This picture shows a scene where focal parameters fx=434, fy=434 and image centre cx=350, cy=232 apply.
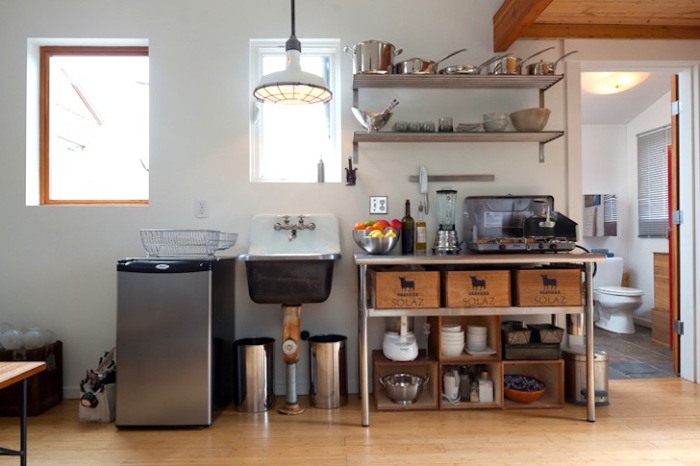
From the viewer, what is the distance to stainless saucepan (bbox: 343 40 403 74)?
247 centimetres

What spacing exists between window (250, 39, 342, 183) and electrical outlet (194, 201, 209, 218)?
0.33 metres

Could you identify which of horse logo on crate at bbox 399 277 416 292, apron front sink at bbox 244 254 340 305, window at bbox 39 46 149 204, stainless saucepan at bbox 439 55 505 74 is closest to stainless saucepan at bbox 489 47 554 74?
stainless saucepan at bbox 439 55 505 74

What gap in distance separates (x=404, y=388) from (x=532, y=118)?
5.70 ft

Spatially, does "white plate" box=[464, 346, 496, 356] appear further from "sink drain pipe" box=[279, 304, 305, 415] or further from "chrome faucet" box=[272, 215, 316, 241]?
"chrome faucet" box=[272, 215, 316, 241]

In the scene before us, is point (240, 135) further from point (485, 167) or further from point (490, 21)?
point (490, 21)

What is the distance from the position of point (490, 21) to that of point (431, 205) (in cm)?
123

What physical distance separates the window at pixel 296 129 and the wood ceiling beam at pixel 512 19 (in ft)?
3.28

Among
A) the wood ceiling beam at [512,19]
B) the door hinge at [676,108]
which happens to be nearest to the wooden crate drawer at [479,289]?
the wood ceiling beam at [512,19]

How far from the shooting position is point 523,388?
248 cm

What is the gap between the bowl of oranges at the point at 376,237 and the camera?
2.38m

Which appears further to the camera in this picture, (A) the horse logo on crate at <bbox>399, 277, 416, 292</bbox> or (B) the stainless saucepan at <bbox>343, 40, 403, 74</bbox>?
(B) the stainless saucepan at <bbox>343, 40, 403, 74</bbox>

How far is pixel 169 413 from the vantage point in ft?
7.06

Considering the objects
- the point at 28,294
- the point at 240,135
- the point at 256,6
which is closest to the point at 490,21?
the point at 256,6

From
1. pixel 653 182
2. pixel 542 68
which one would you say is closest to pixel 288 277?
pixel 542 68
